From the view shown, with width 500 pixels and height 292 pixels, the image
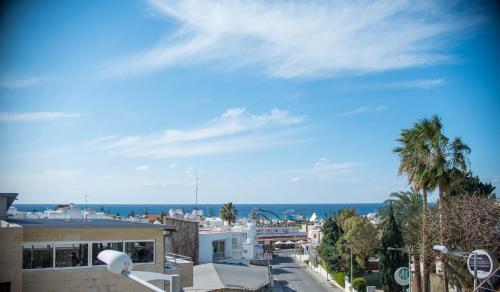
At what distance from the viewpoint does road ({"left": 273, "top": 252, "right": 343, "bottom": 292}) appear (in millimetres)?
47531

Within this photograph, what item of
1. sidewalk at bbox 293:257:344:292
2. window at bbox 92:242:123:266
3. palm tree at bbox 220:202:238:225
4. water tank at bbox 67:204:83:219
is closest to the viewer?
window at bbox 92:242:123:266

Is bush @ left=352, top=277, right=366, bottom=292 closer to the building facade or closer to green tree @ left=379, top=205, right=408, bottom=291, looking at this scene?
green tree @ left=379, top=205, right=408, bottom=291

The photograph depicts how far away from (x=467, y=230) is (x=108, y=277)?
1428cm

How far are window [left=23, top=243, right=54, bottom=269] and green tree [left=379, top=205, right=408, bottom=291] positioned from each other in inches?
1095

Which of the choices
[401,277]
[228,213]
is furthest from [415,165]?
[228,213]

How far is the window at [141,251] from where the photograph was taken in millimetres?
19703

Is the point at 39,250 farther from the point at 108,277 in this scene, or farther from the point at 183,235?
the point at 183,235

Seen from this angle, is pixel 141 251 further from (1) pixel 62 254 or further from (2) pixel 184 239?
(2) pixel 184 239

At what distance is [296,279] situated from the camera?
54156mm

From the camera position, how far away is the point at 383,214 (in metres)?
49.2

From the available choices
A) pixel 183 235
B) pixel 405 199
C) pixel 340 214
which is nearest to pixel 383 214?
pixel 405 199

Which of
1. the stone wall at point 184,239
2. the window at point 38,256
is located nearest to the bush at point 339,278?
the stone wall at point 184,239

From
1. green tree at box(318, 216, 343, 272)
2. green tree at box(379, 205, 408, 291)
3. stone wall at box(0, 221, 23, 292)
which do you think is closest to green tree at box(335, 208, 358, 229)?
green tree at box(318, 216, 343, 272)

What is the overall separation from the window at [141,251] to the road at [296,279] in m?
28.1
